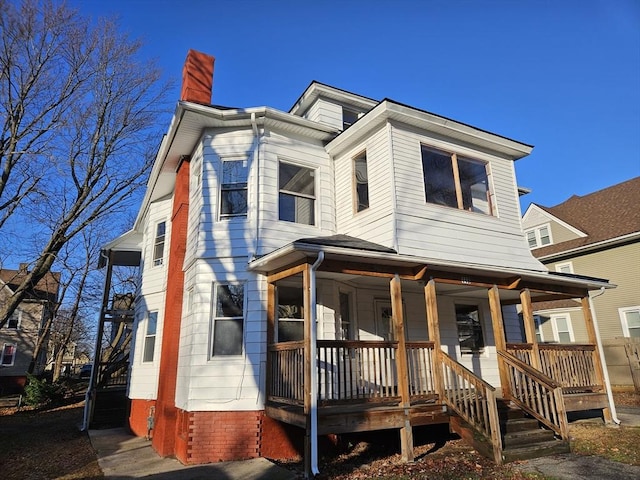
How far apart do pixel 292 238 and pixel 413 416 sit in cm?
442

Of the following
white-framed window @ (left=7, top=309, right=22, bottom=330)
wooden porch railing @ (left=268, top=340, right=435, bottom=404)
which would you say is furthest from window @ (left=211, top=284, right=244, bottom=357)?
white-framed window @ (left=7, top=309, right=22, bottom=330)

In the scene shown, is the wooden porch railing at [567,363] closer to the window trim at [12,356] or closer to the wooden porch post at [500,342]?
the wooden porch post at [500,342]

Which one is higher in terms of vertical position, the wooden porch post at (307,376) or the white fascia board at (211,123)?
the white fascia board at (211,123)

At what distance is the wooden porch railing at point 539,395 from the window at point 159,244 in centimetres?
1000

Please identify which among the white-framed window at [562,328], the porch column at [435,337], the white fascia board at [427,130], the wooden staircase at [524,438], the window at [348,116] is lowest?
the wooden staircase at [524,438]

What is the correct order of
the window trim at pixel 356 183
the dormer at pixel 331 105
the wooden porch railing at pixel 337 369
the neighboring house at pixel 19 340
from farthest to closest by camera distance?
the neighboring house at pixel 19 340 → the dormer at pixel 331 105 → the window trim at pixel 356 183 → the wooden porch railing at pixel 337 369

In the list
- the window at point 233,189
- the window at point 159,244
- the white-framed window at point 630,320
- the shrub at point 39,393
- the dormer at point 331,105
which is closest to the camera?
the window at point 233,189

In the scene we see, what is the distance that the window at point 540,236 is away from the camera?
23031 mm

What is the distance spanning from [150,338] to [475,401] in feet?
29.9

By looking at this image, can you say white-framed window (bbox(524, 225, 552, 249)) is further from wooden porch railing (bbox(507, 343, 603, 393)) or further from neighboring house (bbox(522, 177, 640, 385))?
wooden porch railing (bbox(507, 343, 603, 393))

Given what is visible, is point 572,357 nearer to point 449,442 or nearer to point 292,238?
point 449,442

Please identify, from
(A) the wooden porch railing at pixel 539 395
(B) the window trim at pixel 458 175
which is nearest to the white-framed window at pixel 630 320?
(B) the window trim at pixel 458 175

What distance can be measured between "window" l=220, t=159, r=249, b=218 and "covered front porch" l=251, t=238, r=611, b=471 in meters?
1.71

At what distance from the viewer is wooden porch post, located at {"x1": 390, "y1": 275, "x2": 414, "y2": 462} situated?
276 inches
